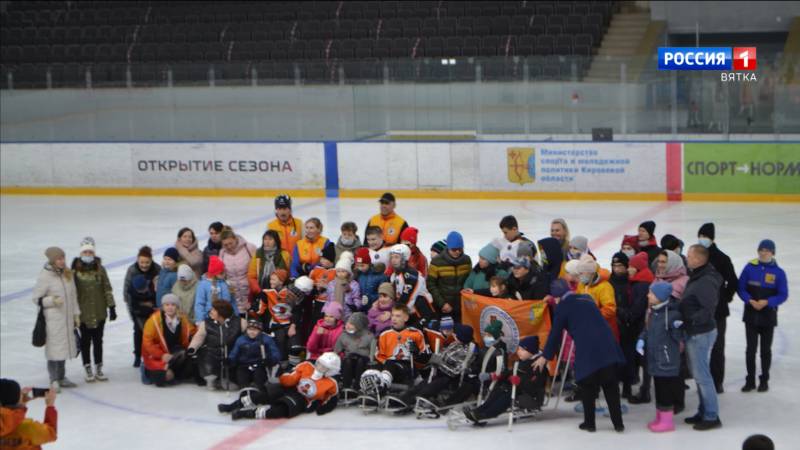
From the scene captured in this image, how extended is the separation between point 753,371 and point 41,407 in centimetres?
608

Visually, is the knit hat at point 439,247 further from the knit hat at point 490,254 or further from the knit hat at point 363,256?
the knit hat at point 363,256

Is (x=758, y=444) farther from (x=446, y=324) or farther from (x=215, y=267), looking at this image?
(x=215, y=267)

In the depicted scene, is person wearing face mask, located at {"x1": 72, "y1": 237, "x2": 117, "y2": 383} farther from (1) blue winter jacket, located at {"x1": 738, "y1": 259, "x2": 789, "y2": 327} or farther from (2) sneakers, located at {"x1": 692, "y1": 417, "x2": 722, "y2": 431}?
(1) blue winter jacket, located at {"x1": 738, "y1": 259, "x2": 789, "y2": 327}

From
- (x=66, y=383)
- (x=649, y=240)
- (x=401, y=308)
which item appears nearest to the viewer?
(x=401, y=308)

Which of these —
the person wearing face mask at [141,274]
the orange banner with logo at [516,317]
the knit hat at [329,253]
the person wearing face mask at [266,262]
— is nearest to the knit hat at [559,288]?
the orange banner with logo at [516,317]

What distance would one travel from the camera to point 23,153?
993 inches

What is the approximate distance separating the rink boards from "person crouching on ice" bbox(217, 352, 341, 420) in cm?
1061

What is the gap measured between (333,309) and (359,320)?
336 mm

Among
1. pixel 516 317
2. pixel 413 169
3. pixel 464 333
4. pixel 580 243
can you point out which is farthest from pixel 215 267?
pixel 413 169

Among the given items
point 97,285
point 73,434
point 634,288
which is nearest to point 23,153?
point 97,285

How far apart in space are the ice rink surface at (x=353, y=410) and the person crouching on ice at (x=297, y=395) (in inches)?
4.1

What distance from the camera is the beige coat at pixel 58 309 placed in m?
10.7

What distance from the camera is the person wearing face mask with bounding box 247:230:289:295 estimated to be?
1116 centimetres

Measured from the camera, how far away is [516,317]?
32.0 ft
